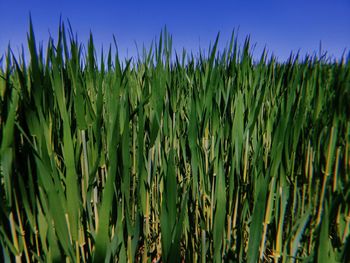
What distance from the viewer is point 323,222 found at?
0.38 m

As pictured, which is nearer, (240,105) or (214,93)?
(240,105)

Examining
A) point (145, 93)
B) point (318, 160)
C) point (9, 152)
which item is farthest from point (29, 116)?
point (318, 160)

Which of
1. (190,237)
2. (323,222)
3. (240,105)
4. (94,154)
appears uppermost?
(240,105)

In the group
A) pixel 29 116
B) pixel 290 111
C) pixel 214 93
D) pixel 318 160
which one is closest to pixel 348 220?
pixel 318 160

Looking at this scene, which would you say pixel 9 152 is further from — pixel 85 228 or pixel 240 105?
pixel 240 105

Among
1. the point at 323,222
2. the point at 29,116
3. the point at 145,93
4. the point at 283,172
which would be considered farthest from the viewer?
the point at 145,93

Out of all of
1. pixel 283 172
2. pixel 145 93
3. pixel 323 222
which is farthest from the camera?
pixel 145 93

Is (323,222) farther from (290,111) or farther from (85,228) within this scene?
(85,228)

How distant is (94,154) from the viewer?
2.02 ft

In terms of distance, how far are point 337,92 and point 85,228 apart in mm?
838

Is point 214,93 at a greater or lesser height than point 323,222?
greater

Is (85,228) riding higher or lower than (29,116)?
lower

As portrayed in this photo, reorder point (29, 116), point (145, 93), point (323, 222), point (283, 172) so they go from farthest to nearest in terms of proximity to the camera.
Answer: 1. point (145, 93)
2. point (283, 172)
3. point (29, 116)
4. point (323, 222)

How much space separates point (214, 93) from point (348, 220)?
51cm
